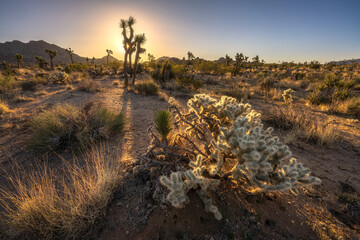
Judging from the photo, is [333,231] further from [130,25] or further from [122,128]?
[130,25]

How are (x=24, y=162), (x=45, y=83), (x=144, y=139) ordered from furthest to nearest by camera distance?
(x=45, y=83), (x=144, y=139), (x=24, y=162)

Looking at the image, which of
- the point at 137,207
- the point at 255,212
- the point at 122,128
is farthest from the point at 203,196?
the point at 122,128

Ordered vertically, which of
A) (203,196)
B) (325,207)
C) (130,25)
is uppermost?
(130,25)

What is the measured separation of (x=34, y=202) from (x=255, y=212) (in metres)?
2.69

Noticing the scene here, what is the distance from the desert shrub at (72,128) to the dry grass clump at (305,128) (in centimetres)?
530

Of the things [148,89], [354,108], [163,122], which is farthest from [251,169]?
[354,108]

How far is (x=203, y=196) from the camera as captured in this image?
Result: 175 centimetres

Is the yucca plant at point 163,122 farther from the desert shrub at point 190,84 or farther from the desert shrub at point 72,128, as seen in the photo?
the desert shrub at point 190,84

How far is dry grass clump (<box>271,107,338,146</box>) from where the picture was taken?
439cm

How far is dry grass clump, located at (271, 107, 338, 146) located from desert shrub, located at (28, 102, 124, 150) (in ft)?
17.4

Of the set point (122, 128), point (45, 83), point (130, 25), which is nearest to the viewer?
point (122, 128)

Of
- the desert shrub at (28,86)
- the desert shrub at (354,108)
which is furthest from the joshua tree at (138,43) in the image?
the desert shrub at (354,108)

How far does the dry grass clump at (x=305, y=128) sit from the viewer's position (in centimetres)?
439

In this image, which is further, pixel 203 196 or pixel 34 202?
pixel 34 202
